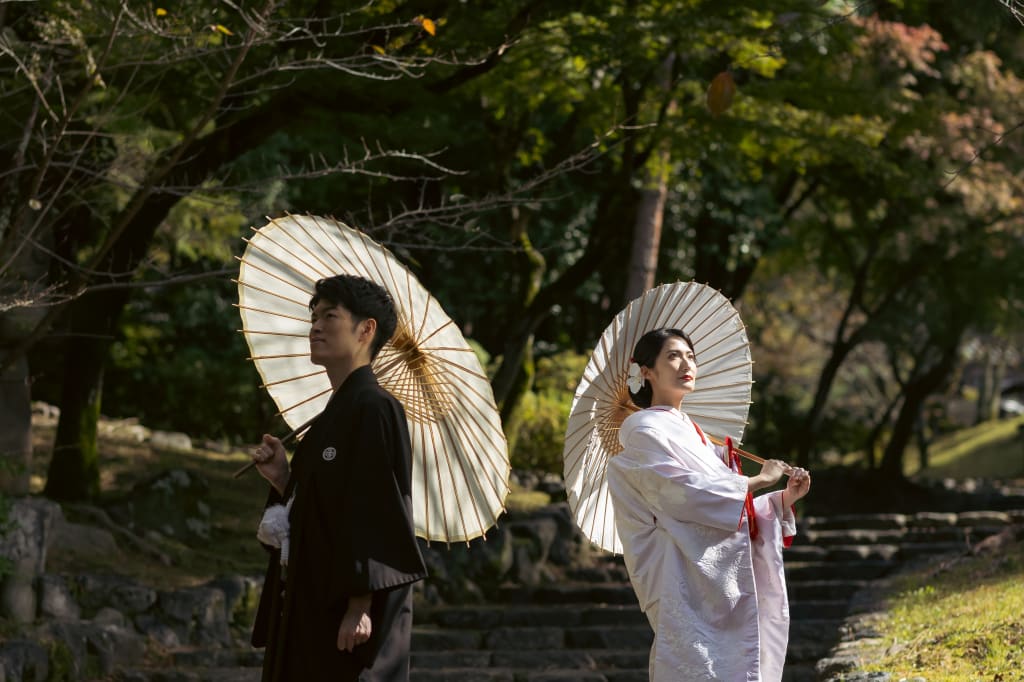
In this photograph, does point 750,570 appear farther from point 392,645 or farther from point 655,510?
point 392,645

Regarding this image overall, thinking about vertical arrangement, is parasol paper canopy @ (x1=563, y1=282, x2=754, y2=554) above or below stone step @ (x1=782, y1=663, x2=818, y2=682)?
above

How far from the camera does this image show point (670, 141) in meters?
11.6

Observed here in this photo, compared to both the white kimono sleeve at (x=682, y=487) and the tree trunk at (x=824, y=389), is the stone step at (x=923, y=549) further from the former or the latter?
the white kimono sleeve at (x=682, y=487)

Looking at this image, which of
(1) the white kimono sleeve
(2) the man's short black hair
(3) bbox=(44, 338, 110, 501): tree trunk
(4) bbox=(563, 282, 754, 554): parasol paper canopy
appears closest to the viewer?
(2) the man's short black hair

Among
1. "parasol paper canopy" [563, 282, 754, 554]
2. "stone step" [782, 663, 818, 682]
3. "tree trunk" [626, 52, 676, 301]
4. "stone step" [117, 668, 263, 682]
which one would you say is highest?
"tree trunk" [626, 52, 676, 301]

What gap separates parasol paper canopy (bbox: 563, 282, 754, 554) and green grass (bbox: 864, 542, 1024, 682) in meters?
1.41

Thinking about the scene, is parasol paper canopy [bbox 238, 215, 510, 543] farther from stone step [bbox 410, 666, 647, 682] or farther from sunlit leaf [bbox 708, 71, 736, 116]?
sunlit leaf [bbox 708, 71, 736, 116]

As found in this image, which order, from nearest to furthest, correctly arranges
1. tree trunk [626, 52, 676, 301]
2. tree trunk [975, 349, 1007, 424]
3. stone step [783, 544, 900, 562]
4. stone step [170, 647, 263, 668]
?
stone step [170, 647, 263, 668] < stone step [783, 544, 900, 562] < tree trunk [626, 52, 676, 301] < tree trunk [975, 349, 1007, 424]

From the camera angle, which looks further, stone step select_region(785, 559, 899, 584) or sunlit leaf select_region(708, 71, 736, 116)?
stone step select_region(785, 559, 899, 584)

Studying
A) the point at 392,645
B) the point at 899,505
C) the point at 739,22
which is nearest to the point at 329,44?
the point at 739,22

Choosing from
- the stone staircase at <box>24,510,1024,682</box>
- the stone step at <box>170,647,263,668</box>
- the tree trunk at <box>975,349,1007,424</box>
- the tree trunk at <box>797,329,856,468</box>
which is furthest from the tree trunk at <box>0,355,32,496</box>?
the tree trunk at <box>975,349,1007,424</box>

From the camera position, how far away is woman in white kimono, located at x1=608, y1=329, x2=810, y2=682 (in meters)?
4.61

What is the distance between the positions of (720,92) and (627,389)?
4665 mm

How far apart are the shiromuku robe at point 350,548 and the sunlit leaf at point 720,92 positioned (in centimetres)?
604
